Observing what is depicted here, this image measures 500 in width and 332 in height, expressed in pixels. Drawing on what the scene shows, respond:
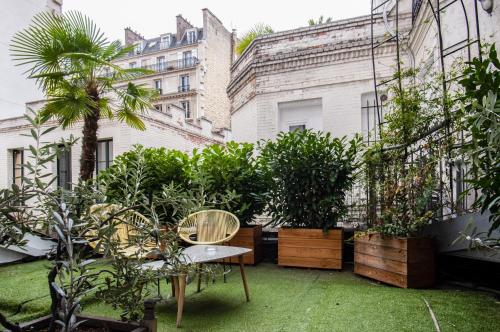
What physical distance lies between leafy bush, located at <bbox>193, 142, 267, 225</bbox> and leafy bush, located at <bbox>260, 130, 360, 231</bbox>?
38cm

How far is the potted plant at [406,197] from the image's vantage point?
338 centimetres

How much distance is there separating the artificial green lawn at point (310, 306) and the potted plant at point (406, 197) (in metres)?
0.20

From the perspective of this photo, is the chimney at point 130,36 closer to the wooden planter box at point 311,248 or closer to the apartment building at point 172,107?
the apartment building at point 172,107

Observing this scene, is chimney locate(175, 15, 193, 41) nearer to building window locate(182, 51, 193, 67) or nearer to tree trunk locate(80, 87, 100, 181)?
building window locate(182, 51, 193, 67)

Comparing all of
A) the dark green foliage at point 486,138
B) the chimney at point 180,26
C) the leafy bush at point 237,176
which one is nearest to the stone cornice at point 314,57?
the leafy bush at point 237,176

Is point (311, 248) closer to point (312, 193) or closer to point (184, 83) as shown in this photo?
point (312, 193)

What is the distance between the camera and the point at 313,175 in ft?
14.3

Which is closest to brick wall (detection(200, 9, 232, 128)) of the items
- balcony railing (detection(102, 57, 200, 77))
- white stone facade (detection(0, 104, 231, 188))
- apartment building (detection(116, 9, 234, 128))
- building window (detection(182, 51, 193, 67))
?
apartment building (detection(116, 9, 234, 128))

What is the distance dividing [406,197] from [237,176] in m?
2.23

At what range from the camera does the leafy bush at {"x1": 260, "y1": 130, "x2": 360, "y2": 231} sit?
4379mm

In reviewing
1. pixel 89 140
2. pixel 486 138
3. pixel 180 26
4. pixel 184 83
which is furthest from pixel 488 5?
pixel 180 26

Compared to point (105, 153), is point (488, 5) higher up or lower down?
higher up

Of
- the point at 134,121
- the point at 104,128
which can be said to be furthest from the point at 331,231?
the point at 104,128

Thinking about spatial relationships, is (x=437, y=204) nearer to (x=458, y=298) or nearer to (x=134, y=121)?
(x=458, y=298)
